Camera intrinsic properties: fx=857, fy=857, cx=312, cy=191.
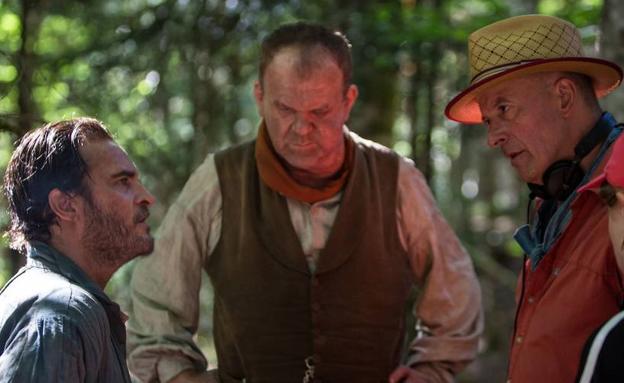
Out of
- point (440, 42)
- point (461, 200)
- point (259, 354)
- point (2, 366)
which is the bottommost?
point (461, 200)

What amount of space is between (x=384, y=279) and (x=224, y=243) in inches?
28.5

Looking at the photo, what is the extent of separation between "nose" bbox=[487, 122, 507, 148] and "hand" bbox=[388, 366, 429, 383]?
1.12 m

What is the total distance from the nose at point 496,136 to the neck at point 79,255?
4.74ft

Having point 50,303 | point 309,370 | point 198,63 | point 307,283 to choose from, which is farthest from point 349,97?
point 198,63

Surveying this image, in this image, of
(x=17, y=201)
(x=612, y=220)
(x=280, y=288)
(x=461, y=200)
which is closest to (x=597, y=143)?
(x=612, y=220)

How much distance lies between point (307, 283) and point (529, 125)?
3.93 ft

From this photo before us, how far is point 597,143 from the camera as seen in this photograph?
289 cm

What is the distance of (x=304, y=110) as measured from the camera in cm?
359

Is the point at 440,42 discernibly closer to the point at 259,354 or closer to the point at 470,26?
the point at 470,26

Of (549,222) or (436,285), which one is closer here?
(549,222)

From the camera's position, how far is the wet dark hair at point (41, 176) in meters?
2.58

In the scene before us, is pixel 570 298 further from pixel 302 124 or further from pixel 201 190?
pixel 201 190

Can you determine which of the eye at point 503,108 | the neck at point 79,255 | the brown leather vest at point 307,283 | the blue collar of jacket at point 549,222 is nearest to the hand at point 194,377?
the brown leather vest at point 307,283

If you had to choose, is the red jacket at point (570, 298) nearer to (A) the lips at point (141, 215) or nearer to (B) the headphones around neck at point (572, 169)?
(B) the headphones around neck at point (572, 169)
